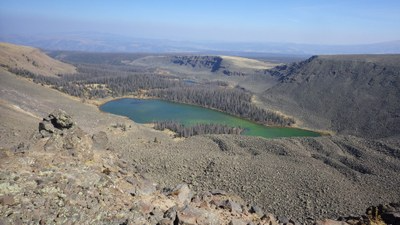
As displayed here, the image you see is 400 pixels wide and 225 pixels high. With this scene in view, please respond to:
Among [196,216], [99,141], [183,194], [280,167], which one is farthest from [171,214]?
[280,167]

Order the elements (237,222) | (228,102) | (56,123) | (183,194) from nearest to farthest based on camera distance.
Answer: (237,222) → (183,194) → (56,123) → (228,102)

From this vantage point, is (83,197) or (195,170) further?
(195,170)

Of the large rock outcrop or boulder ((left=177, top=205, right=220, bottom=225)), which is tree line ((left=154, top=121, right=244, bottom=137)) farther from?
boulder ((left=177, top=205, right=220, bottom=225))

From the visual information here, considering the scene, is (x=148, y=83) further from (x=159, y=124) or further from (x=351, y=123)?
(x=351, y=123)

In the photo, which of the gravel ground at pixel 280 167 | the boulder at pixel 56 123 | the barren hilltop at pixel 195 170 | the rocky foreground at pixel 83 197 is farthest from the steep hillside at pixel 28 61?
the rocky foreground at pixel 83 197

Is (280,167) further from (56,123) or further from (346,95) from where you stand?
(346,95)

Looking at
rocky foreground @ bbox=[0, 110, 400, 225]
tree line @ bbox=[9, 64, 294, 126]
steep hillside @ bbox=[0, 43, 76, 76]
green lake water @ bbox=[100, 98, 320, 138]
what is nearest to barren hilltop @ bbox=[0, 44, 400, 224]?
rocky foreground @ bbox=[0, 110, 400, 225]

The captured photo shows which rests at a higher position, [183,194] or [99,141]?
[183,194]
